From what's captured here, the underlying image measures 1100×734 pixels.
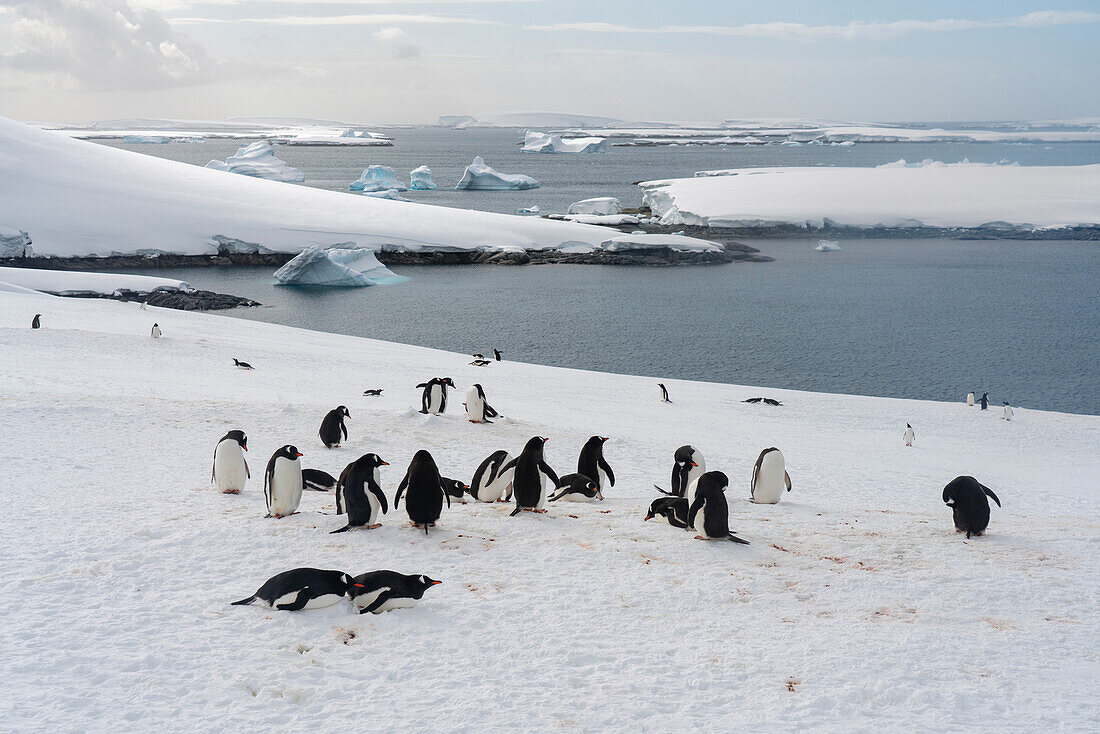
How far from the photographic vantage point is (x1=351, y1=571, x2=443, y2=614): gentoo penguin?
13.9 feet

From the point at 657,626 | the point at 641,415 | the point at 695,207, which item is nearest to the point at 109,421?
the point at 657,626

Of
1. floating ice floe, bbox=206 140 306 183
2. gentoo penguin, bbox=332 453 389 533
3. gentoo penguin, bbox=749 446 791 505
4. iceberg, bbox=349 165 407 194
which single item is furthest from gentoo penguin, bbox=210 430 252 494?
floating ice floe, bbox=206 140 306 183

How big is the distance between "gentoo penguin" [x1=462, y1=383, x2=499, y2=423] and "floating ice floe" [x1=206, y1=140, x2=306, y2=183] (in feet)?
200

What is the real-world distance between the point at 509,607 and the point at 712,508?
66.1 inches

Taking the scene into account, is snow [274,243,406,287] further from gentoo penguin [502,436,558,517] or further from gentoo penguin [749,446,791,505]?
gentoo penguin [502,436,558,517]

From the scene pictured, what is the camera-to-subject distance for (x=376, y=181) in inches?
2586

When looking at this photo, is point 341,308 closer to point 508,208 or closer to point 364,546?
point 364,546

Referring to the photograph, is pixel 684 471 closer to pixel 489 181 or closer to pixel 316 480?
pixel 316 480

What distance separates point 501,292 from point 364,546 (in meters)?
28.7

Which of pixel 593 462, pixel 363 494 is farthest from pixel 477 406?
pixel 363 494

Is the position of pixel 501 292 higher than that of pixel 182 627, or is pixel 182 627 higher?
pixel 501 292

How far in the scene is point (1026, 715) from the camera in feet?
11.5

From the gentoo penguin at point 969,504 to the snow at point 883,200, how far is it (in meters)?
45.2

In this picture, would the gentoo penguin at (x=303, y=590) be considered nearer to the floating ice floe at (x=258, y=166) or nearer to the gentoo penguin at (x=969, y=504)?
the gentoo penguin at (x=969, y=504)
